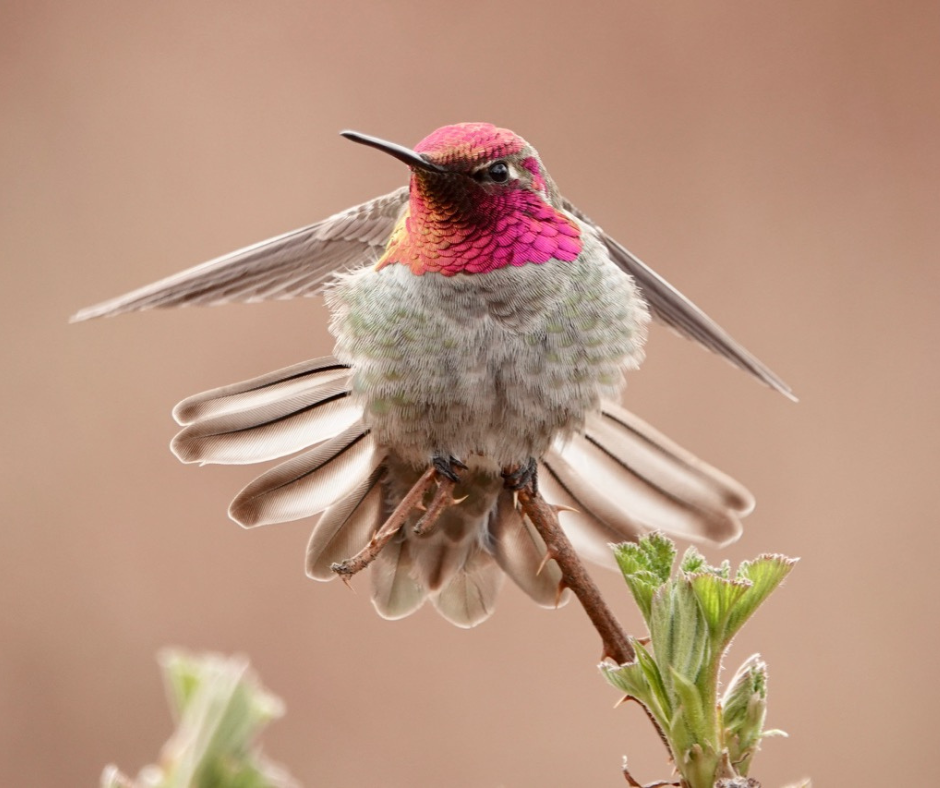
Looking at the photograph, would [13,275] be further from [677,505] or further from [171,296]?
[677,505]

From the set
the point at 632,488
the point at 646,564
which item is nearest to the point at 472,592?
→ the point at 632,488

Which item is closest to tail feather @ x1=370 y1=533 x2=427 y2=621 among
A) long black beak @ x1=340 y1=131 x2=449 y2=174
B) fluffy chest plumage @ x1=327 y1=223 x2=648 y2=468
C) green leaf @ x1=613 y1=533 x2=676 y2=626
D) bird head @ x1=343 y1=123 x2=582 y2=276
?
fluffy chest plumage @ x1=327 y1=223 x2=648 y2=468

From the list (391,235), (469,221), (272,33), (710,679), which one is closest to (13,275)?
(272,33)

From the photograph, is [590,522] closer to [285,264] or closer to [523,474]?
[523,474]

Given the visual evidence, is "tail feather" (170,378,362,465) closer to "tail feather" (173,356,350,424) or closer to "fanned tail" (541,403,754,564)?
"tail feather" (173,356,350,424)

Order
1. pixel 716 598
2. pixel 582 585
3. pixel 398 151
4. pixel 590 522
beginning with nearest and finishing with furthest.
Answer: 1. pixel 716 598
2. pixel 582 585
3. pixel 398 151
4. pixel 590 522

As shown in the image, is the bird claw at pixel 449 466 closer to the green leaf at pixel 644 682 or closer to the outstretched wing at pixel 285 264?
the outstretched wing at pixel 285 264

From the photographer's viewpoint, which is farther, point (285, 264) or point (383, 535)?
point (285, 264)

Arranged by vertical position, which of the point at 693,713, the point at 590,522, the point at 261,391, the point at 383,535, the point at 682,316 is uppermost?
the point at 682,316
